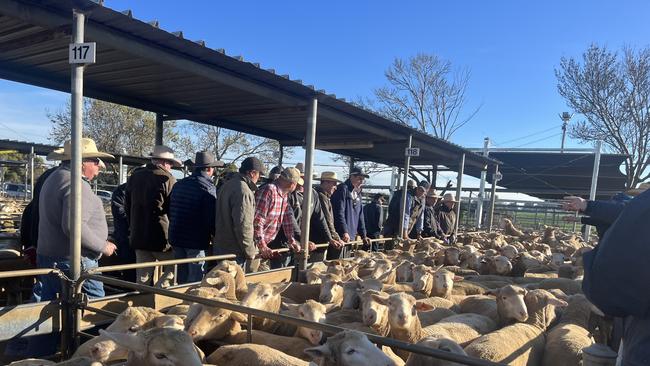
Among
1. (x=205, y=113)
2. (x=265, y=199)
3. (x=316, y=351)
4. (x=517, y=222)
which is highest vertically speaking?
(x=205, y=113)

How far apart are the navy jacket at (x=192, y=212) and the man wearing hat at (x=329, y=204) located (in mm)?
2085

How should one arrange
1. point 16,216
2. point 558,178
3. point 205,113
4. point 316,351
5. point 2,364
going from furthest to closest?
point 558,178
point 16,216
point 205,113
point 2,364
point 316,351

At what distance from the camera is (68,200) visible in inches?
134

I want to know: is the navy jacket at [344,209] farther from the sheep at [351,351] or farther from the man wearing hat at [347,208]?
the sheep at [351,351]

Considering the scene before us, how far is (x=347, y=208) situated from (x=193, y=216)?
3.08 meters

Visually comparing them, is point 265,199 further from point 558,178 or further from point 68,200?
point 558,178

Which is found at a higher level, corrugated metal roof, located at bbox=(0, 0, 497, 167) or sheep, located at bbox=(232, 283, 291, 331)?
corrugated metal roof, located at bbox=(0, 0, 497, 167)

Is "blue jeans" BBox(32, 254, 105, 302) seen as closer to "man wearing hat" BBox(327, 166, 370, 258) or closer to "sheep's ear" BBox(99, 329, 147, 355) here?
"sheep's ear" BBox(99, 329, 147, 355)

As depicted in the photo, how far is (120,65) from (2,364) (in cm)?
279

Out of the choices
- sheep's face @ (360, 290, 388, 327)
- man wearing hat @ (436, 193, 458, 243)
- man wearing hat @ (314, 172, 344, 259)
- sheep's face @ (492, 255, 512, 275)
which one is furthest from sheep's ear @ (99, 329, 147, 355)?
man wearing hat @ (436, 193, 458, 243)

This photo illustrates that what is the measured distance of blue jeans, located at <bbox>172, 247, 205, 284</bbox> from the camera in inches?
180

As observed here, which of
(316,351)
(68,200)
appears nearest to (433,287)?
(316,351)

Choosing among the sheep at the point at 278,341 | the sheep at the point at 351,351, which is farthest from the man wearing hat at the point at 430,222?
the sheep at the point at 351,351

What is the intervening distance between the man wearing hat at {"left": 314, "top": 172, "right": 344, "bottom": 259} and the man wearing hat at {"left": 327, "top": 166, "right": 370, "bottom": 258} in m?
0.11
